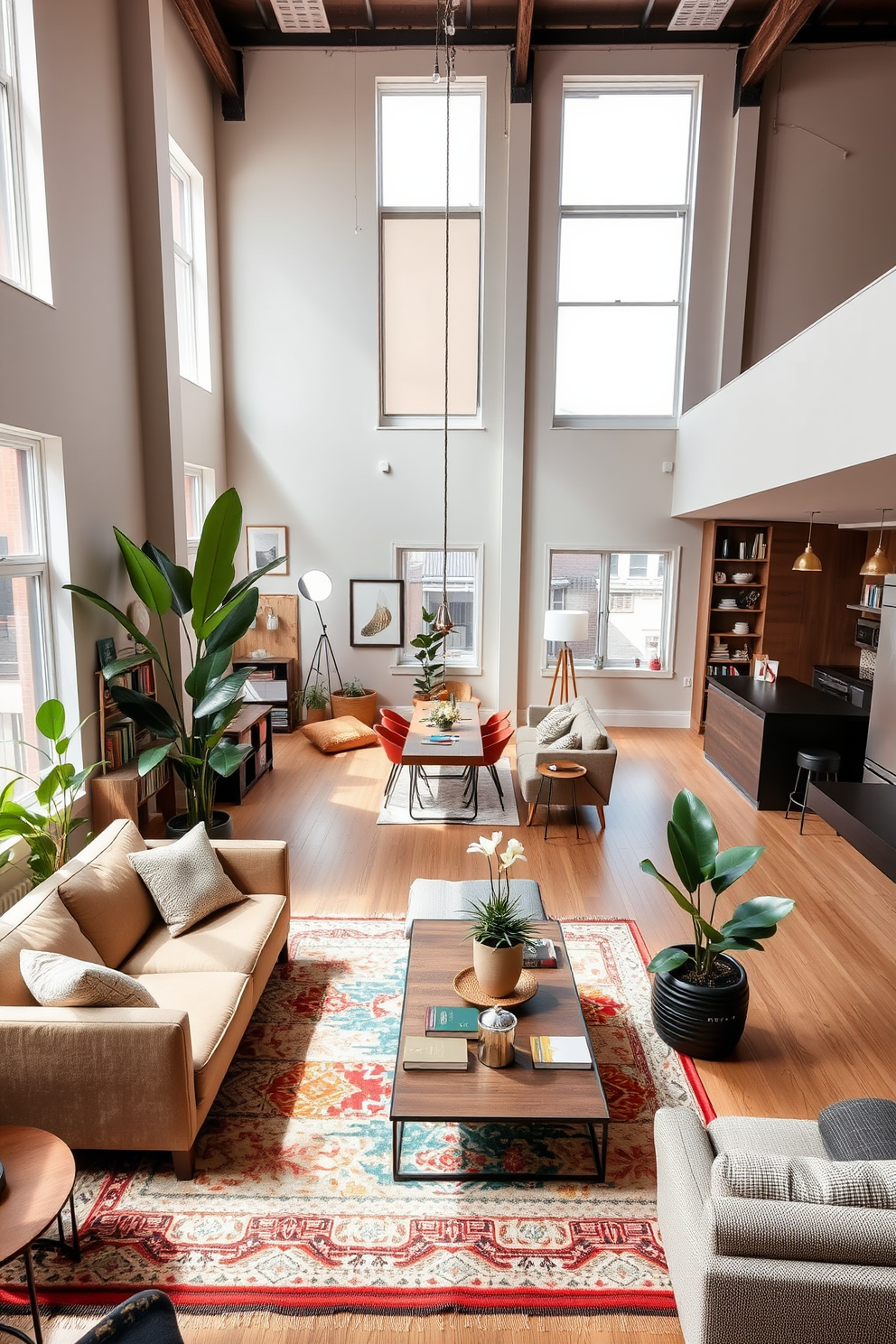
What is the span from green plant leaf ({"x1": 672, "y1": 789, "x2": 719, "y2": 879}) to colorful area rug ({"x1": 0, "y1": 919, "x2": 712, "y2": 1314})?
956 millimetres

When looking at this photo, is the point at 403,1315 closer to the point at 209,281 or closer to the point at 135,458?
the point at 135,458

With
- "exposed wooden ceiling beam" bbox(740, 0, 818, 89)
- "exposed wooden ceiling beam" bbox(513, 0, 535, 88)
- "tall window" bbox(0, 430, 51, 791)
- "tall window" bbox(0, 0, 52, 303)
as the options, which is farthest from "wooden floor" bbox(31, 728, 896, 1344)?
"exposed wooden ceiling beam" bbox(513, 0, 535, 88)

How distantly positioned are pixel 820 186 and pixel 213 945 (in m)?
9.70

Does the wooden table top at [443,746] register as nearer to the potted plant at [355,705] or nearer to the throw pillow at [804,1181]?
the potted plant at [355,705]

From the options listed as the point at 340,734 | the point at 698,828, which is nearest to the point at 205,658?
the point at 698,828

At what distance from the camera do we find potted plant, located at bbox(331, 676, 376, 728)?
9359 millimetres

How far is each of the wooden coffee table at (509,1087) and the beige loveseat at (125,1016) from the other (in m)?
0.73

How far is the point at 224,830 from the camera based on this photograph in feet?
18.3

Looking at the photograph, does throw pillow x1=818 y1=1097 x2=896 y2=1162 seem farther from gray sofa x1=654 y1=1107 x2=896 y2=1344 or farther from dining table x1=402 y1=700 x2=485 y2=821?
dining table x1=402 y1=700 x2=485 y2=821

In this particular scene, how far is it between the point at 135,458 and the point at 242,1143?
16.0 ft

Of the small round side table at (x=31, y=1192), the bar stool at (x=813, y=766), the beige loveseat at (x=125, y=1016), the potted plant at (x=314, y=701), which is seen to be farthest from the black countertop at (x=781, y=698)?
the small round side table at (x=31, y=1192)

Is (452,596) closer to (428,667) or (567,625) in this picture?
(428,667)

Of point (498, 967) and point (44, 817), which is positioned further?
point (44, 817)

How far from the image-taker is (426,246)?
9.05 metres
